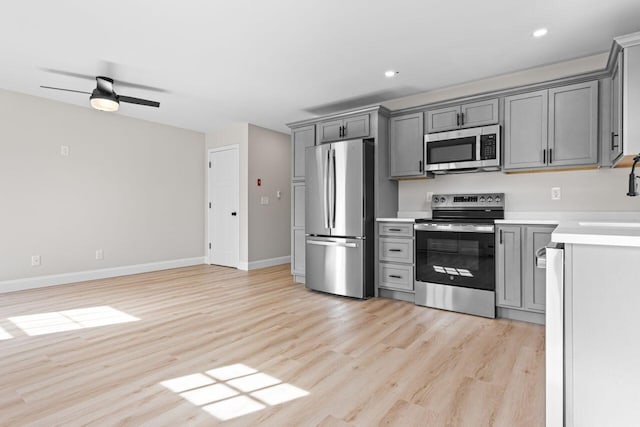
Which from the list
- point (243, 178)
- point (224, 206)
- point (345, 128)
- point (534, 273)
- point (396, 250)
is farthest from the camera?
point (224, 206)

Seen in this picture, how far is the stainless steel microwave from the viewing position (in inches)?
131

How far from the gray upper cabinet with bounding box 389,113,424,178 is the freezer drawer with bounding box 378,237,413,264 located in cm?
79

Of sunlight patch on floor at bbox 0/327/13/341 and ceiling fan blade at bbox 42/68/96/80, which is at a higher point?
ceiling fan blade at bbox 42/68/96/80

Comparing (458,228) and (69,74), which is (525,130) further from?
(69,74)

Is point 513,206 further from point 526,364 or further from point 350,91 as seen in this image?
point 350,91

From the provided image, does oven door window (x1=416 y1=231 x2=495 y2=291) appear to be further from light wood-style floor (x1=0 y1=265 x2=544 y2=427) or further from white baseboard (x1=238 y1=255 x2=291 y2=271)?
white baseboard (x1=238 y1=255 x2=291 y2=271)

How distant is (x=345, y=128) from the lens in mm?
4164

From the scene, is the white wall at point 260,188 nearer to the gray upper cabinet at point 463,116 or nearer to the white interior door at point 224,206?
the white interior door at point 224,206

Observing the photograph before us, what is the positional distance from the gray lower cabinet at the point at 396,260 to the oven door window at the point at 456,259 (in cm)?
12

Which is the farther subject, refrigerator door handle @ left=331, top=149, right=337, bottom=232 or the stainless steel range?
refrigerator door handle @ left=331, top=149, right=337, bottom=232

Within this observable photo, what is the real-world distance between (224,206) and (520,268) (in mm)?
4657

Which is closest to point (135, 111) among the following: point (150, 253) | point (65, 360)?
point (150, 253)

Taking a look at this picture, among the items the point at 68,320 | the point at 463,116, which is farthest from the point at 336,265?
the point at 68,320

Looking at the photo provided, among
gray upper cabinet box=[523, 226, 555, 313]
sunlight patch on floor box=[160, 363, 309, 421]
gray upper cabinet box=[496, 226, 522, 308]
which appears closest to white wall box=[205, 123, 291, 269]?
sunlight patch on floor box=[160, 363, 309, 421]
